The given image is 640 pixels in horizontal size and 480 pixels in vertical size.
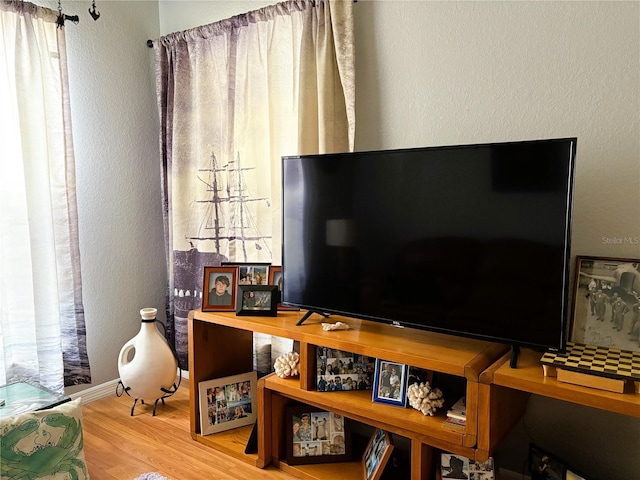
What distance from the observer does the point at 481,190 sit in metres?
1.71

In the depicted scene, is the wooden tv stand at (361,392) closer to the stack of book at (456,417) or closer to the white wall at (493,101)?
the stack of book at (456,417)

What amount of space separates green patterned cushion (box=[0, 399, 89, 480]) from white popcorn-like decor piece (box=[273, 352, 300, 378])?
772 millimetres

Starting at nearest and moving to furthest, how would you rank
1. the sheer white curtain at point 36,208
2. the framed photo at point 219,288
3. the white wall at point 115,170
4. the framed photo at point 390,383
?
the framed photo at point 390,383 → the framed photo at point 219,288 → the sheer white curtain at point 36,208 → the white wall at point 115,170

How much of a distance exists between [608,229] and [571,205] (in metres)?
0.40

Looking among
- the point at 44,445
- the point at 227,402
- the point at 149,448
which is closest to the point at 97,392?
the point at 149,448

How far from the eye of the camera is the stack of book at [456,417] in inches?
67.3

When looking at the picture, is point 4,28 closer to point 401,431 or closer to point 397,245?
point 397,245

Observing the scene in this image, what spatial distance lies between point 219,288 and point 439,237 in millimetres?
1095

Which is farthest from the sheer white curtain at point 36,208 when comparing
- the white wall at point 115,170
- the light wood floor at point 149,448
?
the light wood floor at point 149,448

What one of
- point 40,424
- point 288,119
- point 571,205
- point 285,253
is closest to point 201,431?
point 40,424

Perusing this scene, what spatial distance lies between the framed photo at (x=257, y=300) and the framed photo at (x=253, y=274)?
0.08m

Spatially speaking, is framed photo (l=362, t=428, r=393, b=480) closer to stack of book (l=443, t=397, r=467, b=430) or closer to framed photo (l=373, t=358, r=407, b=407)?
framed photo (l=373, t=358, r=407, b=407)

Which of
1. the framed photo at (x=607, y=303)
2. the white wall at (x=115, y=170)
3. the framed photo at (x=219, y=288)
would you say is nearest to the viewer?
the framed photo at (x=607, y=303)

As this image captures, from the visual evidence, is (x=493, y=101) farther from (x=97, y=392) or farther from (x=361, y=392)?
(x=97, y=392)
